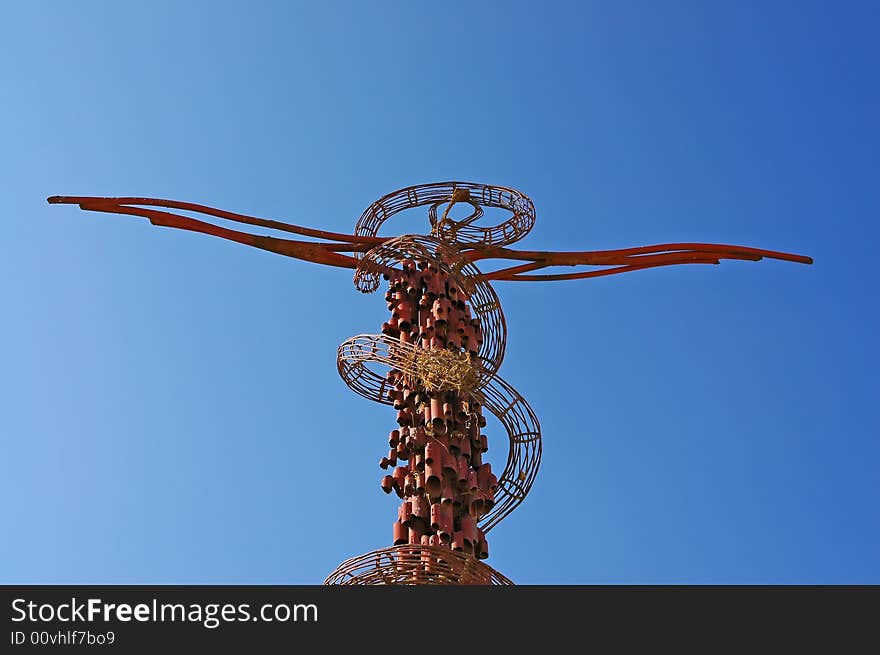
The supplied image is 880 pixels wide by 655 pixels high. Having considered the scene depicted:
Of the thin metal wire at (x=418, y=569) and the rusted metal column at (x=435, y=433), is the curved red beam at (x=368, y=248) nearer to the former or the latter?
the rusted metal column at (x=435, y=433)

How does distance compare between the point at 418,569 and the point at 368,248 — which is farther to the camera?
the point at 368,248

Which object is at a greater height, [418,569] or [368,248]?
[368,248]

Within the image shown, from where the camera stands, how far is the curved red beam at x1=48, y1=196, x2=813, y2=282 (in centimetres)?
2447

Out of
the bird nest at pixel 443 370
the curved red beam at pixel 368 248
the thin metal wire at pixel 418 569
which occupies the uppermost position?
the curved red beam at pixel 368 248

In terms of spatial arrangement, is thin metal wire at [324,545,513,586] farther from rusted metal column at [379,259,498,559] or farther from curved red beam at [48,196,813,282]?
curved red beam at [48,196,813,282]

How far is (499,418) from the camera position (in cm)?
2228

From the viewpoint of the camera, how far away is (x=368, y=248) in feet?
81.5

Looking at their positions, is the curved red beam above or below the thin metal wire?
above

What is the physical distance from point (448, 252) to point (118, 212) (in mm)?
5493

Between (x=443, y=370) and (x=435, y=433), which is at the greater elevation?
(x=443, y=370)

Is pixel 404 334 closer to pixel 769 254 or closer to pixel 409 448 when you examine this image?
pixel 409 448

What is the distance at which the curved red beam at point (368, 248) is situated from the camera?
24469 mm

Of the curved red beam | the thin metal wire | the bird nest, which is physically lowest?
the thin metal wire

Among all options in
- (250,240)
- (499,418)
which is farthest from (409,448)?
(250,240)
